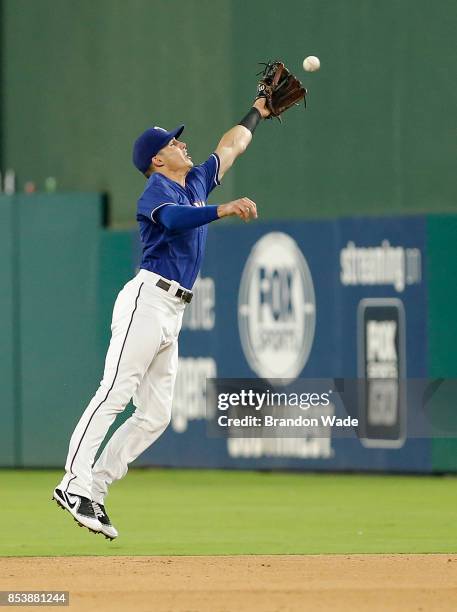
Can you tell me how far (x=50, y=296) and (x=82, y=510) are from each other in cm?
663

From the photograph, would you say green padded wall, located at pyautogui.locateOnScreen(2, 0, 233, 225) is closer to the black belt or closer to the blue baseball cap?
the blue baseball cap

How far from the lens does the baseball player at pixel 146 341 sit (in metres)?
7.77

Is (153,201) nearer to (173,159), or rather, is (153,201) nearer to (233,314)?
(173,159)

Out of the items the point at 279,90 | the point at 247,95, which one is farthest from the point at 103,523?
the point at 247,95

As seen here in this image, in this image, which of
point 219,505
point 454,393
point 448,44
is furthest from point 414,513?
point 448,44

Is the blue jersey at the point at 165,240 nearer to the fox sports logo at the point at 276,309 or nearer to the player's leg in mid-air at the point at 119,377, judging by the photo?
the player's leg in mid-air at the point at 119,377

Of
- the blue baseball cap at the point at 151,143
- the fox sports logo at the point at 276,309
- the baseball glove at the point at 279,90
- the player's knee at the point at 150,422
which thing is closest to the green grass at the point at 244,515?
the player's knee at the point at 150,422

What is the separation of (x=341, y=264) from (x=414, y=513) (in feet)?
10.6

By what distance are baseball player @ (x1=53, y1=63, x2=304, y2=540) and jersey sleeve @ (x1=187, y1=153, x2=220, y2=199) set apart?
0.19 m

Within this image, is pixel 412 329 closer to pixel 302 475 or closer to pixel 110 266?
pixel 302 475

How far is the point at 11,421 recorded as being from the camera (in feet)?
46.7

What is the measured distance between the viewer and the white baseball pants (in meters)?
7.80

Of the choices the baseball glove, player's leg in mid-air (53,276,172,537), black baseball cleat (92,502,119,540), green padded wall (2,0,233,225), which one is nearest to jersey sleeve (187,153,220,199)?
the baseball glove

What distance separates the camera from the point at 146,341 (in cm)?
780
